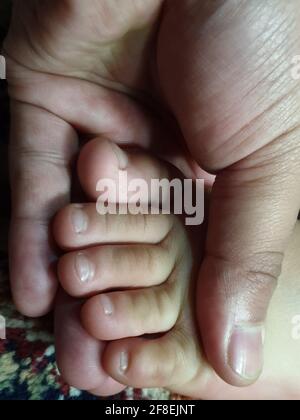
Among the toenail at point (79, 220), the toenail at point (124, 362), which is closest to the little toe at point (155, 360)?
the toenail at point (124, 362)

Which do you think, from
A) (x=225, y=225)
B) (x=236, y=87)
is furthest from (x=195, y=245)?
(x=236, y=87)

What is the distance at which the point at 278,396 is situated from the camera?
600 mm

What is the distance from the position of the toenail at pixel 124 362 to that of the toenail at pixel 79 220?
11 cm

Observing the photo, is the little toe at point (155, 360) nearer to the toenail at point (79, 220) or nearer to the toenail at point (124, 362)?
the toenail at point (124, 362)

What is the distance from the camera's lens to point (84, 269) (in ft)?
1.61

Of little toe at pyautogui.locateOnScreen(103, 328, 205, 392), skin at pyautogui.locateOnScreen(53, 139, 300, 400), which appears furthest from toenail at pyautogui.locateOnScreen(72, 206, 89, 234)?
little toe at pyautogui.locateOnScreen(103, 328, 205, 392)

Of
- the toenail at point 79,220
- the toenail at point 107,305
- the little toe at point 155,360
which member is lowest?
the little toe at point 155,360

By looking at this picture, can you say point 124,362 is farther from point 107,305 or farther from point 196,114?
point 196,114

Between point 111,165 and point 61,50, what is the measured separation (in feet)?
0.40

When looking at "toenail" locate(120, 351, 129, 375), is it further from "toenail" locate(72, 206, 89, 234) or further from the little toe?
"toenail" locate(72, 206, 89, 234)

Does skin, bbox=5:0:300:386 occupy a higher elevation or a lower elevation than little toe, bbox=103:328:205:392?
higher

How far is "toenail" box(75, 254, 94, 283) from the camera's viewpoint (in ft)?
1.60

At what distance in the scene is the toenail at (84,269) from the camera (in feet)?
1.60

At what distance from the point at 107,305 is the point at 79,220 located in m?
0.08
